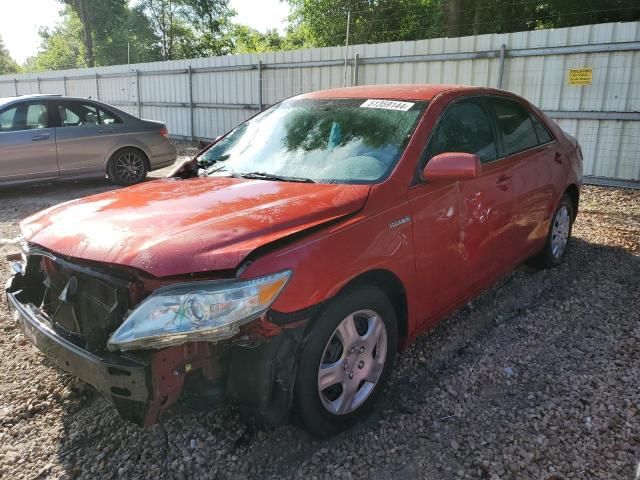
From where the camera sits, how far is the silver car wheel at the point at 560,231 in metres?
4.61

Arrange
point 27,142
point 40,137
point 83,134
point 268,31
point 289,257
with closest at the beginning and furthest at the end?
1. point 289,257
2. point 27,142
3. point 40,137
4. point 83,134
5. point 268,31

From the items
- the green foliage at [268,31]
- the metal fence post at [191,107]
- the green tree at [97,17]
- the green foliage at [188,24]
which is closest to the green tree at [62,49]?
the green foliage at [268,31]

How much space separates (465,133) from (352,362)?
1.75 m

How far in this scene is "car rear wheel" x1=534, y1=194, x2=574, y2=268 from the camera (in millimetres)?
4527

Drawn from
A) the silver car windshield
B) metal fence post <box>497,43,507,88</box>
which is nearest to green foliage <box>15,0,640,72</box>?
metal fence post <box>497,43,507,88</box>

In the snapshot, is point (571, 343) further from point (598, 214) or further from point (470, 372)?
point (598, 214)

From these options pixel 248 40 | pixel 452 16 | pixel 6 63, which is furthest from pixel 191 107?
pixel 6 63

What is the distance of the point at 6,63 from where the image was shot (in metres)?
69.2

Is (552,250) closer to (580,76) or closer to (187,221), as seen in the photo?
(187,221)

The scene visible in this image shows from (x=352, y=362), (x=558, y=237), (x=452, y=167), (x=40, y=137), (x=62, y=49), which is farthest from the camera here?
(x=62, y=49)

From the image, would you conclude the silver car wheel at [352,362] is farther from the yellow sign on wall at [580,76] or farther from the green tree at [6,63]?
the green tree at [6,63]

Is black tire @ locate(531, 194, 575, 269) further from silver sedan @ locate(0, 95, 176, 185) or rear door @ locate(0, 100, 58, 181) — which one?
rear door @ locate(0, 100, 58, 181)

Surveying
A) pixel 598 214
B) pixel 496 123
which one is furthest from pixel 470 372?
pixel 598 214

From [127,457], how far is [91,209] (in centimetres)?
126
